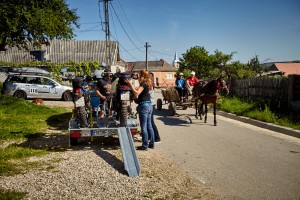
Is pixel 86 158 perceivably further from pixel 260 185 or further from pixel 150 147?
pixel 260 185

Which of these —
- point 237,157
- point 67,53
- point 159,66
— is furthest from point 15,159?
point 159,66

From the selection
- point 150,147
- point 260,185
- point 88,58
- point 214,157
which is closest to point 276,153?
point 214,157

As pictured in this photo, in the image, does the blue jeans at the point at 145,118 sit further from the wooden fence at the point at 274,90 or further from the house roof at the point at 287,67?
the house roof at the point at 287,67

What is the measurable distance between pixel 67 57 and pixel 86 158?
38.4 metres

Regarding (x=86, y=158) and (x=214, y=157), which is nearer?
(x=86, y=158)

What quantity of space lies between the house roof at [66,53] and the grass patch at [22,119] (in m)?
27.5

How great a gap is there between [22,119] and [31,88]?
967 centimetres

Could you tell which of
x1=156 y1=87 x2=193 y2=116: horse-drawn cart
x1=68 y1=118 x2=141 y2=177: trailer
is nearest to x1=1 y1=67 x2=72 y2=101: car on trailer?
x1=156 y1=87 x2=193 y2=116: horse-drawn cart

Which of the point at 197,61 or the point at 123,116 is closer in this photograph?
the point at 123,116

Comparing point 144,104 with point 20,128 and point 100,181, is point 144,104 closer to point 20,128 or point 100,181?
point 100,181

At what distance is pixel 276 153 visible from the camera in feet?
25.7

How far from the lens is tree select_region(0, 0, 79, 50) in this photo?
66.3 ft

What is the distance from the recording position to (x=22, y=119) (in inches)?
487

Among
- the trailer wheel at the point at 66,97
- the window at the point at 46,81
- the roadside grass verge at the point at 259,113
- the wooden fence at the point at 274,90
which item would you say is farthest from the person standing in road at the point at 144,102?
the window at the point at 46,81
